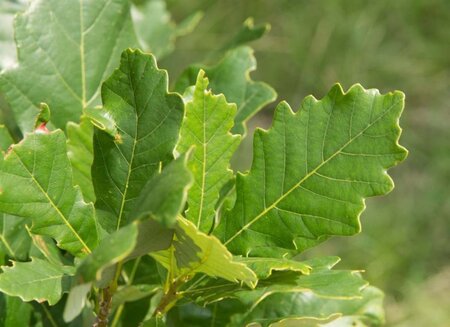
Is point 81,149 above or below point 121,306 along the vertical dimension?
above

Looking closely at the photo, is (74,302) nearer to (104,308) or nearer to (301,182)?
(104,308)

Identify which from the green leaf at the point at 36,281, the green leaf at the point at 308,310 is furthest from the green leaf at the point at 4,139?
the green leaf at the point at 308,310

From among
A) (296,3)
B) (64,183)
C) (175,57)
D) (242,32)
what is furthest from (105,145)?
(296,3)

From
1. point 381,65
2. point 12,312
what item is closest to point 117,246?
point 12,312

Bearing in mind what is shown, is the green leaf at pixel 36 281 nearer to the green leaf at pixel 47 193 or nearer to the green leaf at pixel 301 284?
the green leaf at pixel 47 193

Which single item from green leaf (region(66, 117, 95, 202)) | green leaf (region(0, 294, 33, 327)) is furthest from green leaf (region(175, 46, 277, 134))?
green leaf (region(0, 294, 33, 327))

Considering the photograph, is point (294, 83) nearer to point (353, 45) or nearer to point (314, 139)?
point (353, 45)
